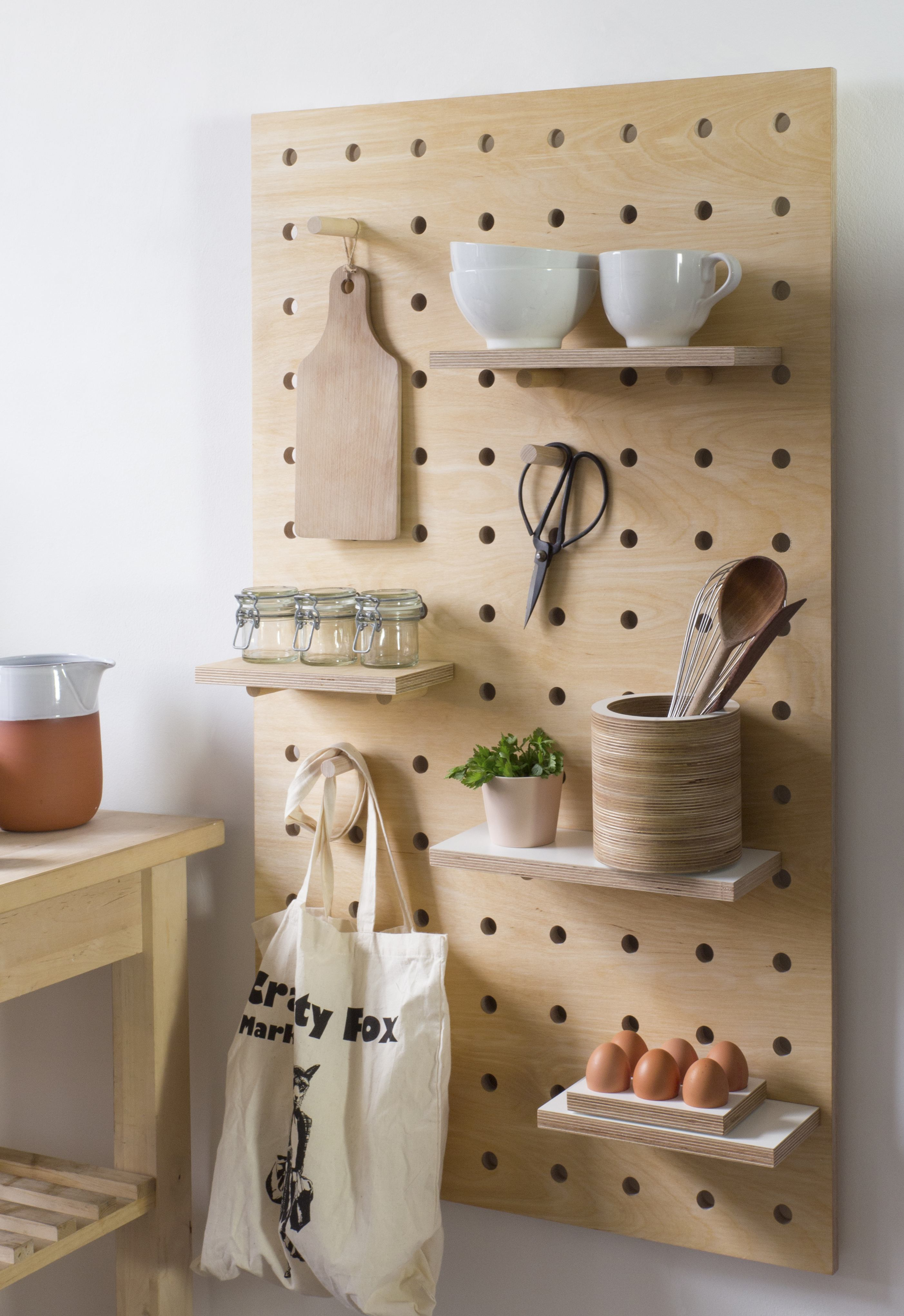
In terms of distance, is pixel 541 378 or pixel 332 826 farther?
pixel 332 826

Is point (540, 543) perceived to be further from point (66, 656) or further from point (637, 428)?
point (66, 656)

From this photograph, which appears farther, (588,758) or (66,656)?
(66,656)

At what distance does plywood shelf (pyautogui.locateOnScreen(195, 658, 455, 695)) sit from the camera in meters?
1.14

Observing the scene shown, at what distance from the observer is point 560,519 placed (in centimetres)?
120

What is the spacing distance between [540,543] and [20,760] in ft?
1.86

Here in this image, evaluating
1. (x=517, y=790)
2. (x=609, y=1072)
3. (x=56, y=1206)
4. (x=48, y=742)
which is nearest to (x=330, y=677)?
(x=517, y=790)

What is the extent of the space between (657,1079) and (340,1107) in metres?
0.32

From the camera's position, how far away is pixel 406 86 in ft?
4.14

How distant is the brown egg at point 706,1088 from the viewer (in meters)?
1.08

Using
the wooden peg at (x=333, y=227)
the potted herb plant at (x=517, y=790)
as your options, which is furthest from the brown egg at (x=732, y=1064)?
the wooden peg at (x=333, y=227)

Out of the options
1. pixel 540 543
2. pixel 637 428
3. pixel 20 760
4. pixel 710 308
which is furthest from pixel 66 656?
pixel 710 308

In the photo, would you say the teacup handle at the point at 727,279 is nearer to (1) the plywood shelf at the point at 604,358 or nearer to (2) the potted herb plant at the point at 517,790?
(1) the plywood shelf at the point at 604,358

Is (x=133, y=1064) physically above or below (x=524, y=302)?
below

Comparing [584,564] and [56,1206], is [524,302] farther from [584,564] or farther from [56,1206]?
[56,1206]
